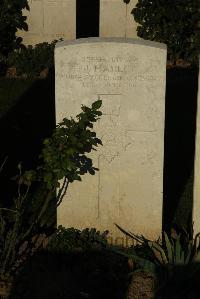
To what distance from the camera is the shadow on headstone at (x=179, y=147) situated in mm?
6496

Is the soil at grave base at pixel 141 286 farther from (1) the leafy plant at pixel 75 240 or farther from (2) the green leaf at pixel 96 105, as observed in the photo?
(2) the green leaf at pixel 96 105

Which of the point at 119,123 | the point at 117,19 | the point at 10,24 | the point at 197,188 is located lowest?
the point at 197,188

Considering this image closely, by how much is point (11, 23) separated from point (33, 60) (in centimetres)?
97

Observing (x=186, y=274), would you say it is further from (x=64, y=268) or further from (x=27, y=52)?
(x=27, y=52)

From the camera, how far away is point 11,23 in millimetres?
11453

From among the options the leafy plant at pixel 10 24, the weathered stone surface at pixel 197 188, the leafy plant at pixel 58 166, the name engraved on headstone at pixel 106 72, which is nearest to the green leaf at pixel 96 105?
the leafy plant at pixel 58 166

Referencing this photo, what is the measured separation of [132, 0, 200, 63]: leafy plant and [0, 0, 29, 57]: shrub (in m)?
1.96

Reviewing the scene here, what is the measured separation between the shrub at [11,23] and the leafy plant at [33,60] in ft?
1.37

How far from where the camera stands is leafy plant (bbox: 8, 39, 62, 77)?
1096cm

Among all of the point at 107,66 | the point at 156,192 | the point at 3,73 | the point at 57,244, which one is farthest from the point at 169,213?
the point at 3,73

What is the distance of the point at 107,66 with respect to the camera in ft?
17.3

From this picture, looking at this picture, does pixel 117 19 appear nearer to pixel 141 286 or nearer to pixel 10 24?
pixel 10 24

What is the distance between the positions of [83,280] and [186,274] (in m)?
0.80

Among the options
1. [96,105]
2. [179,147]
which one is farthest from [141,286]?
[179,147]
